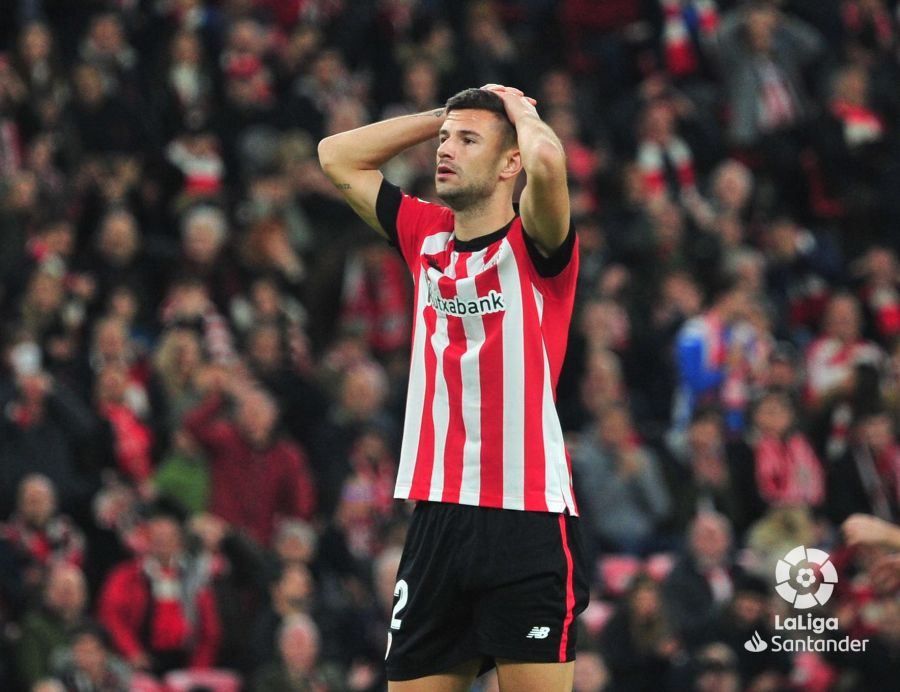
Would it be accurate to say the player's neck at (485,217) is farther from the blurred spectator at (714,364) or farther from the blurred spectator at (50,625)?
the blurred spectator at (714,364)

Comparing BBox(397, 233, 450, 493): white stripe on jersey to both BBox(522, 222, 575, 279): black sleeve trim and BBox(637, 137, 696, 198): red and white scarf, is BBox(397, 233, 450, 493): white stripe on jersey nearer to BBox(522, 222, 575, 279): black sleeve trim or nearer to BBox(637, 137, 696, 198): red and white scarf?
BBox(522, 222, 575, 279): black sleeve trim

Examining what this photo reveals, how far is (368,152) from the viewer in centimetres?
672

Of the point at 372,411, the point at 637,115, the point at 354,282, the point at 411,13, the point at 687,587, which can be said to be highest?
the point at 411,13

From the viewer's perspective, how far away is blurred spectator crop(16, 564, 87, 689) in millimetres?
10867

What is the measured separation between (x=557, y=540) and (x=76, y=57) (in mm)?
10329

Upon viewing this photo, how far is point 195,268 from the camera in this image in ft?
44.2

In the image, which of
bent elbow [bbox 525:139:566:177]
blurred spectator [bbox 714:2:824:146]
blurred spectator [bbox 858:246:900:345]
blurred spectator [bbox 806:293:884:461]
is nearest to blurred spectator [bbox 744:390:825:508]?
blurred spectator [bbox 806:293:884:461]

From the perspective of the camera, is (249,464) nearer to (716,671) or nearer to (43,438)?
(43,438)

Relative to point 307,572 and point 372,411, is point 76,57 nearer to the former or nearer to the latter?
point 372,411

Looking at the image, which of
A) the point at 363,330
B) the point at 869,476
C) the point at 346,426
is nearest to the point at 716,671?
the point at 869,476

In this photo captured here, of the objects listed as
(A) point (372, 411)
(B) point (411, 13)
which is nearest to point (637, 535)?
(A) point (372, 411)

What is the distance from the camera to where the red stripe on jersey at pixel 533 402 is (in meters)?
6.12

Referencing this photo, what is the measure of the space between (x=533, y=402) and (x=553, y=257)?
477 millimetres

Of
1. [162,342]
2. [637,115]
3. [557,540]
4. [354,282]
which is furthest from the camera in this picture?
[637,115]
